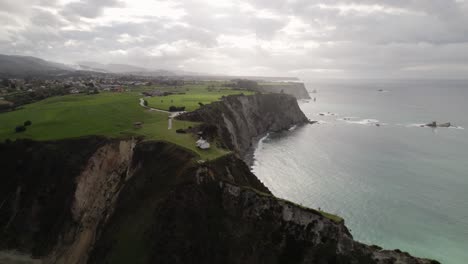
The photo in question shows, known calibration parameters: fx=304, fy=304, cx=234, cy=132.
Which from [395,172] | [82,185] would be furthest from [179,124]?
[395,172]

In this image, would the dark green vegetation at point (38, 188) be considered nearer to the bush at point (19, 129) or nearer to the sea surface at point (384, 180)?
the bush at point (19, 129)

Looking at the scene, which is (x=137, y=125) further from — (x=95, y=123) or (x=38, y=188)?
(x=38, y=188)

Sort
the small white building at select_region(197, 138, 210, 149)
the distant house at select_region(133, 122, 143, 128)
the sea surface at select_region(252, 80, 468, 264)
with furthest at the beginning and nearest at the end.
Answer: the distant house at select_region(133, 122, 143, 128), the sea surface at select_region(252, 80, 468, 264), the small white building at select_region(197, 138, 210, 149)

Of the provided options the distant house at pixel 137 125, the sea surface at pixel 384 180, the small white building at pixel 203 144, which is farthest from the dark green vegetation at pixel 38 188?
the sea surface at pixel 384 180

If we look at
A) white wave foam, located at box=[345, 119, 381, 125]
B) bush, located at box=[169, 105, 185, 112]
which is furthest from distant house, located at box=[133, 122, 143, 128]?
white wave foam, located at box=[345, 119, 381, 125]

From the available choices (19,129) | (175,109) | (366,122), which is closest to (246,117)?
(175,109)

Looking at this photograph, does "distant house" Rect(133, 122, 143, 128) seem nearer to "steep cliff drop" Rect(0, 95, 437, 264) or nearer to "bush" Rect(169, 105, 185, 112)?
"steep cliff drop" Rect(0, 95, 437, 264)

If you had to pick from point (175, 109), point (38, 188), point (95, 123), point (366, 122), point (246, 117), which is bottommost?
point (366, 122)
